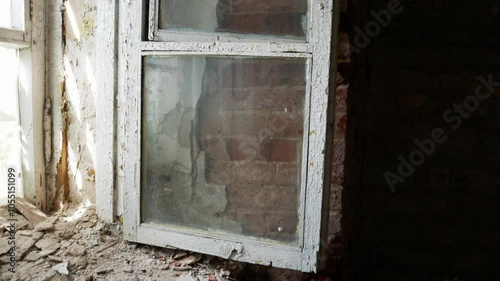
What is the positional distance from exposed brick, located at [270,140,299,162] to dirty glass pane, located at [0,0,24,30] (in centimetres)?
116

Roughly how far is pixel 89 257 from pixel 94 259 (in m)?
0.02

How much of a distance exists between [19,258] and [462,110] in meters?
2.21

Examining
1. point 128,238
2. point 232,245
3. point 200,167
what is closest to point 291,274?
point 232,245

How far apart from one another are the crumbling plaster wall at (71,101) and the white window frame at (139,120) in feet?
0.41

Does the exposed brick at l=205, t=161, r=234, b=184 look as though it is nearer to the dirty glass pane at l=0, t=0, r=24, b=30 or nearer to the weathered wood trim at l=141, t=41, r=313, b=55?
the weathered wood trim at l=141, t=41, r=313, b=55

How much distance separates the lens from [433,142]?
6.61 ft

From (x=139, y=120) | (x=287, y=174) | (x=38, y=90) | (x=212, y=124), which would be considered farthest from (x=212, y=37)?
(x=38, y=90)

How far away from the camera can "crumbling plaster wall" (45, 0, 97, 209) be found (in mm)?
1529

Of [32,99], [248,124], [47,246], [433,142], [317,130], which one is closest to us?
[317,130]

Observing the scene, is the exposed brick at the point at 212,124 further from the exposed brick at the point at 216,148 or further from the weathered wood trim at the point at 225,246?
the weathered wood trim at the point at 225,246

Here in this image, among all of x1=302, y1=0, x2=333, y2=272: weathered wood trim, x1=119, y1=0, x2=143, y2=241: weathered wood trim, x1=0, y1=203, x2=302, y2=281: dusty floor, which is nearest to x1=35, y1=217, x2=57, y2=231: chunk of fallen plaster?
x1=0, y1=203, x2=302, y2=281: dusty floor

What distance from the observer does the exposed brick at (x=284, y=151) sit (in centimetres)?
126

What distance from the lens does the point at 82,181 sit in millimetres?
1585

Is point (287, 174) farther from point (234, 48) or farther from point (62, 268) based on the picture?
point (62, 268)
